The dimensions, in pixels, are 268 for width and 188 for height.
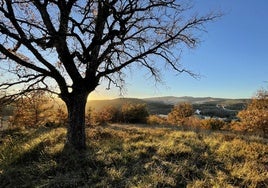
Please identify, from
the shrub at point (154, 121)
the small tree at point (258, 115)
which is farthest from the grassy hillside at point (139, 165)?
the small tree at point (258, 115)

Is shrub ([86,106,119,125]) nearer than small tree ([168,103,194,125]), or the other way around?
shrub ([86,106,119,125])

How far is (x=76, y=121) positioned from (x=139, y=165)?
3.35m

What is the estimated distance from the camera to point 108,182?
24.3ft

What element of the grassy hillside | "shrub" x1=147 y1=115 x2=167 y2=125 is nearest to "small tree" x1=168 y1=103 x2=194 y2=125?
"shrub" x1=147 y1=115 x2=167 y2=125

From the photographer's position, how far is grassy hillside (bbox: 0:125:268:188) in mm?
7449

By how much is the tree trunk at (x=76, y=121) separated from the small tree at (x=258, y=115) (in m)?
21.1

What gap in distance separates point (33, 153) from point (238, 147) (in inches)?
249

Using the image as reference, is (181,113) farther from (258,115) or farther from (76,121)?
(76,121)

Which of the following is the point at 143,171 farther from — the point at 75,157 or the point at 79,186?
the point at 75,157

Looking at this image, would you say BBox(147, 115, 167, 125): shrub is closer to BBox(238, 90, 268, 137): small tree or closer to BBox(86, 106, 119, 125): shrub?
BBox(86, 106, 119, 125): shrub

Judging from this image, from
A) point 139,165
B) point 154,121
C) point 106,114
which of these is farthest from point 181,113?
point 139,165

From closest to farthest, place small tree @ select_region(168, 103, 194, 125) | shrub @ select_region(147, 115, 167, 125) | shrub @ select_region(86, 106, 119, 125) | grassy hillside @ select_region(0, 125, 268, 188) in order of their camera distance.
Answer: grassy hillside @ select_region(0, 125, 268, 188)
shrub @ select_region(86, 106, 119, 125)
shrub @ select_region(147, 115, 167, 125)
small tree @ select_region(168, 103, 194, 125)

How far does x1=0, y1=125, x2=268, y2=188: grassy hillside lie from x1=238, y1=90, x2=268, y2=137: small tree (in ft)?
65.9

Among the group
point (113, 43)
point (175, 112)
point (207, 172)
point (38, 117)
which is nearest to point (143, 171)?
point (207, 172)
